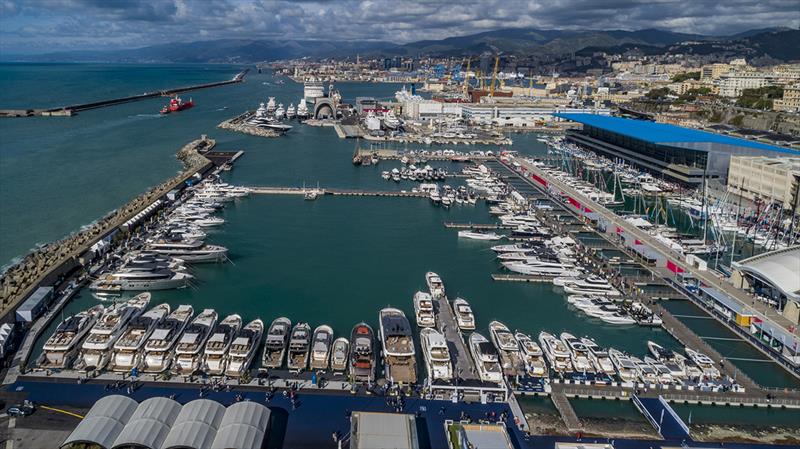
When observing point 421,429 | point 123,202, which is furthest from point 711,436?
point 123,202

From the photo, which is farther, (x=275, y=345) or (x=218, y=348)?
(x=275, y=345)

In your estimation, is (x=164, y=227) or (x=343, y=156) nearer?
(x=164, y=227)

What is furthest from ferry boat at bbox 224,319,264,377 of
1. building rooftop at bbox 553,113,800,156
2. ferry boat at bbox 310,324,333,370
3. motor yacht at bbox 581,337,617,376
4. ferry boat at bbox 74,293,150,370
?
building rooftop at bbox 553,113,800,156

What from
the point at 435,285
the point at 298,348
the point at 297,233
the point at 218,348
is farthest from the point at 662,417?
the point at 297,233

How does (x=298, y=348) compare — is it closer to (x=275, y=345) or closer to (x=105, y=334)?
(x=275, y=345)

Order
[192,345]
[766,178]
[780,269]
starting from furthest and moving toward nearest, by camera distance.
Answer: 1. [766,178]
2. [780,269]
3. [192,345]

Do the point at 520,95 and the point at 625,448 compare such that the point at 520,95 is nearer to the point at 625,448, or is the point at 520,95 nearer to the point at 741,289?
the point at 741,289
